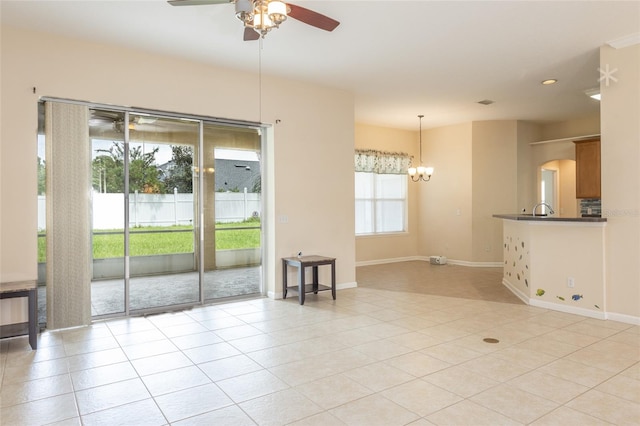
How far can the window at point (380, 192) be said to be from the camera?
8.73 m

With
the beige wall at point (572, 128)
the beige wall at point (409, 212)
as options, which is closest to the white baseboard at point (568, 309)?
the beige wall at point (409, 212)

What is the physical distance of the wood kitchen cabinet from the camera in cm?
741

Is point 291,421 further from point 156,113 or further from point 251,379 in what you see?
point 156,113

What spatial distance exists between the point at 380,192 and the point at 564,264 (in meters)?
4.69

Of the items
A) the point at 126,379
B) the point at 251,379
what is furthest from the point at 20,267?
the point at 251,379

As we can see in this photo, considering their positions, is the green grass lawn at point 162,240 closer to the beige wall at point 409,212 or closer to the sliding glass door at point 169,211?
the sliding glass door at point 169,211

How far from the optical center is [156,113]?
4812mm

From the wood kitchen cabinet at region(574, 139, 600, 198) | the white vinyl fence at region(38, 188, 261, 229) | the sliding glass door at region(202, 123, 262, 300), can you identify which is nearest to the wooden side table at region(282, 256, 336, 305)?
the sliding glass door at region(202, 123, 262, 300)

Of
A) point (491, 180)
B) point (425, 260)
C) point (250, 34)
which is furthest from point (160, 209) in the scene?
point (491, 180)

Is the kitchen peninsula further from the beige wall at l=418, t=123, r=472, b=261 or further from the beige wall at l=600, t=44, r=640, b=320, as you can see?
the beige wall at l=418, t=123, r=472, b=261

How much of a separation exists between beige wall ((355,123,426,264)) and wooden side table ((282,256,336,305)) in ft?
9.92

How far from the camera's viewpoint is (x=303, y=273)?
17.2 ft

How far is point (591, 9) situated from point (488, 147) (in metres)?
4.92

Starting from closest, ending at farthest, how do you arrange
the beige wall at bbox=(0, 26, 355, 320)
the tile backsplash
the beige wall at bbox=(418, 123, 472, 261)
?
the beige wall at bbox=(0, 26, 355, 320)
the tile backsplash
the beige wall at bbox=(418, 123, 472, 261)
